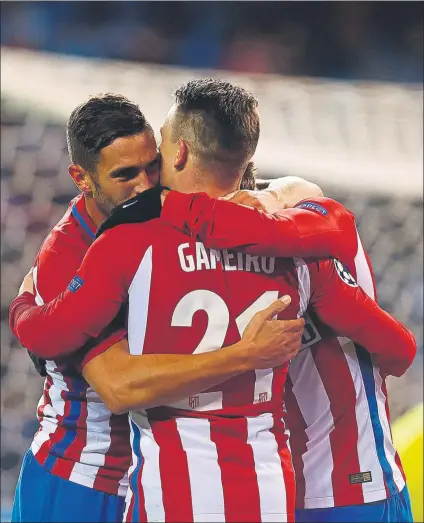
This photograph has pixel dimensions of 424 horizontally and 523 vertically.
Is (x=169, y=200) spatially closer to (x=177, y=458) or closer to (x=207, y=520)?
(x=177, y=458)

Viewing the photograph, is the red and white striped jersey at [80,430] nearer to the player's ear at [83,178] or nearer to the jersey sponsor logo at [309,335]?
the player's ear at [83,178]

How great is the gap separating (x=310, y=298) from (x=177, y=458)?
39 centimetres

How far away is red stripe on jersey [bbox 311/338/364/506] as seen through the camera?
1773 millimetres

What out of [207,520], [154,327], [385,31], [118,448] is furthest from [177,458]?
[385,31]

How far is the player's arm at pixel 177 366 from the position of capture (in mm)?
1439

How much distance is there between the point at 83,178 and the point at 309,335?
2.00 ft

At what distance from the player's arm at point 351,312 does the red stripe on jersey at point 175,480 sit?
38 centimetres

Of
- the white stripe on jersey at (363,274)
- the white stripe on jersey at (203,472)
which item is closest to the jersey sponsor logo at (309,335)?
the white stripe on jersey at (363,274)

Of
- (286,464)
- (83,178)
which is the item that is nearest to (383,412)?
(286,464)

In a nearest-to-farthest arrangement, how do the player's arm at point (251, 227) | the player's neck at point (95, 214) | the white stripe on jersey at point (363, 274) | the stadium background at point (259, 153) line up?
1. the player's arm at point (251, 227)
2. the white stripe on jersey at point (363, 274)
3. the player's neck at point (95, 214)
4. the stadium background at point (259, 153)

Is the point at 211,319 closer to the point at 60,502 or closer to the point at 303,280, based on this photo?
the point at 303,280

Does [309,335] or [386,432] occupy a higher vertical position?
[309,335]

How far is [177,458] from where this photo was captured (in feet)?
4.86

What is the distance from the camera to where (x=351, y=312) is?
1.59m
